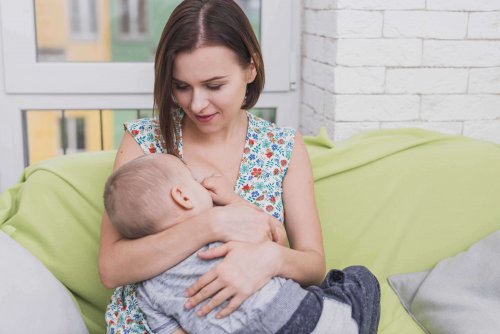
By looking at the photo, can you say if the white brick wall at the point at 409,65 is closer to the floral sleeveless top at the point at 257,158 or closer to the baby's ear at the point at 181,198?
the floral sleeveless top at the point at 257,158

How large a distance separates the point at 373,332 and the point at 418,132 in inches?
31.5

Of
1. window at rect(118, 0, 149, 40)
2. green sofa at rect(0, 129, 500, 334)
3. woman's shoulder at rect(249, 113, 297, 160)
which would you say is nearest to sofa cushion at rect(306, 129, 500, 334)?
green sofa at rect(0, 129, 500, 334)

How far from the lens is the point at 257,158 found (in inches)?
67.5

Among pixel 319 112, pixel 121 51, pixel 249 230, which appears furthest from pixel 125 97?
pixel 249 230

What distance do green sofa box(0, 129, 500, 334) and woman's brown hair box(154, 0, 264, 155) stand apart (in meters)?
0.40

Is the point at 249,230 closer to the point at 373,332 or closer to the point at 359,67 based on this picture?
the point at 373,332

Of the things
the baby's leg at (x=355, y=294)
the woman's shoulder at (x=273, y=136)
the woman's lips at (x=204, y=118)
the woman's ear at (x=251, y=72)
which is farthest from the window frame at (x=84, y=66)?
the baby's leg at (x=355, y=294)

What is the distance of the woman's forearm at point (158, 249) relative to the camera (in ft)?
4.48

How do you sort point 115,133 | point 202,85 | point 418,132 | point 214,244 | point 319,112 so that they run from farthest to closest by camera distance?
point 115,133 → point 319,112 → point 418,132 → point 202,85 → point 214,244

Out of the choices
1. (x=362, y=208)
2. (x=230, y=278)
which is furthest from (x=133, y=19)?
(x=230, y=278)

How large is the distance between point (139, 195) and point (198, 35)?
15.7 inches

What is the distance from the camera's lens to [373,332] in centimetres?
148

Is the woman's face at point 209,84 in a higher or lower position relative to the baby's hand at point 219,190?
higher

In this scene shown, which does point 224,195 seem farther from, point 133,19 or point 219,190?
point 133,19
